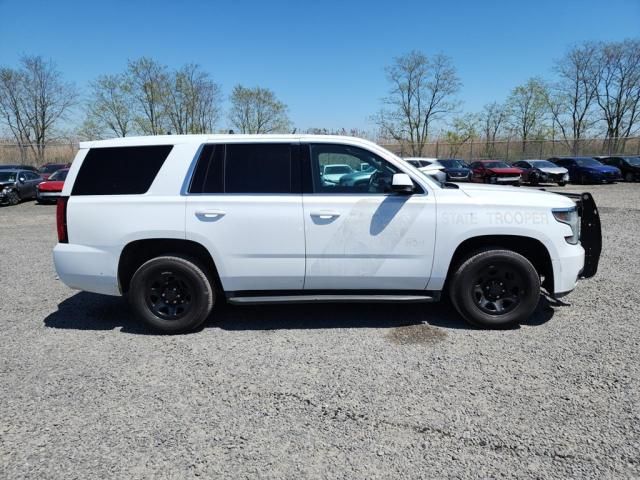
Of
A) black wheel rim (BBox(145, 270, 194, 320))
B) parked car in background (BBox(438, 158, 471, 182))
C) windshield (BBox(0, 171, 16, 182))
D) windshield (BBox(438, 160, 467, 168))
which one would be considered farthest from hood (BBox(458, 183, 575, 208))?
windshield (BBox(438, 160, 467, 168))

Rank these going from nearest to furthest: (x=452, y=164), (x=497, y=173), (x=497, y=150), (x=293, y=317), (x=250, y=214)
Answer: (x=250, y=214) → (x=293, y=317) → (x=497, y=173) → (x=452, y=164) → (x=497, y=150)

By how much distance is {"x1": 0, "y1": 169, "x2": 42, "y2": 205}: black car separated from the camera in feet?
59.4

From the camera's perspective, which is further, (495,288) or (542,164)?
(542,164)

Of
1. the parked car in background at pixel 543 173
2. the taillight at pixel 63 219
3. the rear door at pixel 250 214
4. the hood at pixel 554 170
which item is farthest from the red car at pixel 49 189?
the hood at pixel 554 170

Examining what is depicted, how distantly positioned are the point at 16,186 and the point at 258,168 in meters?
18.7

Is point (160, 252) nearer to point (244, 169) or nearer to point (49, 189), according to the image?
point (244, 169)

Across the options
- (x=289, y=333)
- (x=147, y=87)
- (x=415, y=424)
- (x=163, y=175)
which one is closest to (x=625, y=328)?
(x=415, y=424)

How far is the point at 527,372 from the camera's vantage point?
3555mm

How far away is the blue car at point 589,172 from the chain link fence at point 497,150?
15.2 metres

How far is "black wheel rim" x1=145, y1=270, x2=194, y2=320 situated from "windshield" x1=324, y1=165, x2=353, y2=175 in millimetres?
1768

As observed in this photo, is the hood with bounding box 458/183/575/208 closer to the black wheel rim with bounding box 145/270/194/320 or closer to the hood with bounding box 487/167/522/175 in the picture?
the black wheel rim with bounding box 145/270/194/320

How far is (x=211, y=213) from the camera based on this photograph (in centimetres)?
420

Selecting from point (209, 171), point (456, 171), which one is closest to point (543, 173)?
point (456, 171)

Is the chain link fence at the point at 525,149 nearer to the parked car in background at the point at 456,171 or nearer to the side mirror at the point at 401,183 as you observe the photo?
the parked car in background at the point at 456,171
